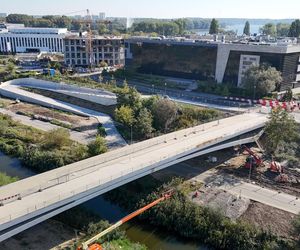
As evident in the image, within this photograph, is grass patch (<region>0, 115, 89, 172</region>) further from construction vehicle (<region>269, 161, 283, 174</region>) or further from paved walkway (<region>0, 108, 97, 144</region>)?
construction vehicle (<region>269, 161, 283, 174</region>)

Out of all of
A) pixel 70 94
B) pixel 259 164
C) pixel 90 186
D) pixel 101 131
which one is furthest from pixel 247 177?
pixel 70 94

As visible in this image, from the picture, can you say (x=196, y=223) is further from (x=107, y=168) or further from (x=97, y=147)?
(x=97, y=147)

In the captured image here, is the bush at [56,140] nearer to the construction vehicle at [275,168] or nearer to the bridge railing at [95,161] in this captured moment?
the bridge railing at [95,161]

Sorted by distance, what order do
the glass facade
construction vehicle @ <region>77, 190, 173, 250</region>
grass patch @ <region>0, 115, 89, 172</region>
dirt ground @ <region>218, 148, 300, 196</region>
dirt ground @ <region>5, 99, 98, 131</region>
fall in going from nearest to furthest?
1. construction vehicle @ <region>77, 190, 173, 250</region>
2. dirt ground @ <region>218, 148, 300, 196</region>
3. grass patch @ <region>0, 115, 89, 172</region>
4. dirt ground @ <region>5, 99, 98, 131</region>
5. the glass facade

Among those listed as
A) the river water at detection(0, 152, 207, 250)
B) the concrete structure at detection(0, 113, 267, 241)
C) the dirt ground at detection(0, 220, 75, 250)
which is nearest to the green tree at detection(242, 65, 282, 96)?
the concrete structure at detection(0, 113, 267, 241)

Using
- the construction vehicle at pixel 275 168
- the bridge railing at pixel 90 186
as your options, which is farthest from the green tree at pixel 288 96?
the bridge railing at pixel 90 186

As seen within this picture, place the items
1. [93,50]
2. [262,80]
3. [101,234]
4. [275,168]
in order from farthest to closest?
[93,50], [262,80], [275,168], [101,234]
